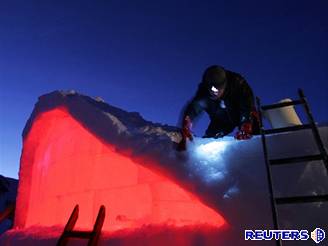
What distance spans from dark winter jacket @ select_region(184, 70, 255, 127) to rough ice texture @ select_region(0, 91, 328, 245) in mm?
525

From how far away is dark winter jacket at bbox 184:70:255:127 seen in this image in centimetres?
465

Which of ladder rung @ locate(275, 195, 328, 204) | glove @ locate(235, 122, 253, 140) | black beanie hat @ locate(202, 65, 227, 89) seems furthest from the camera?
black beanie hat @ locate(202, 65, 227, 89)

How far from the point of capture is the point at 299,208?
338 cm

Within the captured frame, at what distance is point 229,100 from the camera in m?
5.13

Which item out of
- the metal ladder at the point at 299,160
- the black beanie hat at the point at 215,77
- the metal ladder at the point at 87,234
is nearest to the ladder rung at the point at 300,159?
the metal ladder at the point at 299,160

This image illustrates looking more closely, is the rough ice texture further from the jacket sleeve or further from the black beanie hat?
the black beanie hat

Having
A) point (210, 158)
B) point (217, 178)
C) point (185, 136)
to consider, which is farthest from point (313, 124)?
point (185, 136)

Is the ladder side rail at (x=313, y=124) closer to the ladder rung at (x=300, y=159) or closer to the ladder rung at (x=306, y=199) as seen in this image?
the ladder rung at (x=300, y=159)

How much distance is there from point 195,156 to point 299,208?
54.9 inches


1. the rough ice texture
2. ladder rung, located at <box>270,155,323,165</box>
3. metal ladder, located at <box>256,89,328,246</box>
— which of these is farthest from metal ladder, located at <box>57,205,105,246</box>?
ladder rung, located at <box>270,155,323,165</box>

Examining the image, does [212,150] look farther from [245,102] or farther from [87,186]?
[87,186]

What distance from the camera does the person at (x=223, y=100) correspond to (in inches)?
172

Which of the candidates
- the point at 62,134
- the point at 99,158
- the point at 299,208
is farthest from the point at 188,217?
the point at 62,134

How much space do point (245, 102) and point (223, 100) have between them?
0.71 metres
